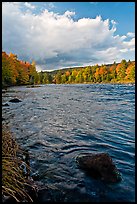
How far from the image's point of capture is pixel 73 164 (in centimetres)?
638

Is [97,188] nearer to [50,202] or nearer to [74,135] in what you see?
[50,202]

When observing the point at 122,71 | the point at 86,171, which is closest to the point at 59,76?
the point at 122,71

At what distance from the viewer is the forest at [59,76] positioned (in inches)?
2175

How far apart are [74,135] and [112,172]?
4.38m

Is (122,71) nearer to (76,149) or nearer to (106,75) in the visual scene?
(106,75)

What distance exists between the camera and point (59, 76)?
12762cm

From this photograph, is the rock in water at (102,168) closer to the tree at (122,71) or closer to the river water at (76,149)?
the river water at (76,149)

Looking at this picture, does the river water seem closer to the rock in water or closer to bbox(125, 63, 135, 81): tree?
the rock in water

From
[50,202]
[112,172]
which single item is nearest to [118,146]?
[112,172]

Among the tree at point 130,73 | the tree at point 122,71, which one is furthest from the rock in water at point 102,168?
the tree at point 122,71

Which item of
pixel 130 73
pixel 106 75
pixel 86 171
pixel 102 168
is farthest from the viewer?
pixel 106 75

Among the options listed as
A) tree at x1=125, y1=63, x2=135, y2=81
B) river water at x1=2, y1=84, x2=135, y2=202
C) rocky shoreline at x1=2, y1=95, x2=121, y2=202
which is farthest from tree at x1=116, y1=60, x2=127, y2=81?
rocky shoreline at x1=2, y1=95, x2=121, y2=202

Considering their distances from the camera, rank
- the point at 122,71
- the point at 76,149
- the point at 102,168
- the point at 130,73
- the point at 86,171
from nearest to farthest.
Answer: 1. the point at 102,168
2. the point at 86,171
3. the point at 76,149
4. the point at 130,73
5. the point at 122,71

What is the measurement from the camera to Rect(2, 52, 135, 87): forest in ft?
181
